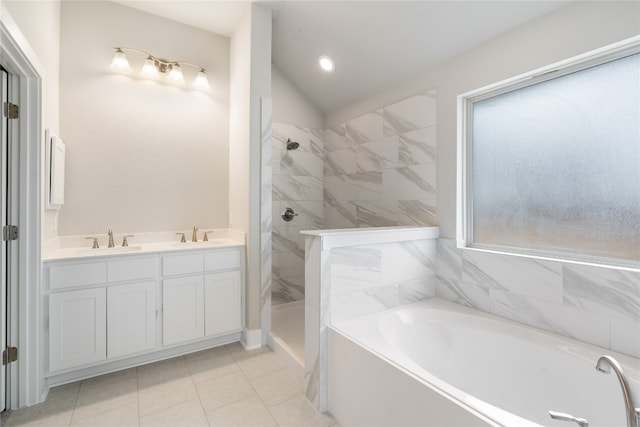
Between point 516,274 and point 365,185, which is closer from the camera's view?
point 516,274

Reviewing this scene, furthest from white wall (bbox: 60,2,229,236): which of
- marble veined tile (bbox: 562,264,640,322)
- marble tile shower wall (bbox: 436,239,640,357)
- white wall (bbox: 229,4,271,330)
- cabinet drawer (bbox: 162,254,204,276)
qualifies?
marble veined tile (bbox: 562,264,640,322)

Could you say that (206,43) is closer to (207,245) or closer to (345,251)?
(207,245)

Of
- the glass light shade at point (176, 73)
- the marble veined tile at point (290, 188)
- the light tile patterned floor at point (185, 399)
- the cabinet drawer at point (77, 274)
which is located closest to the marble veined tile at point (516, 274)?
the light tile patterned floor at point (185, 399)

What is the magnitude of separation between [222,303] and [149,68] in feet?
6.82

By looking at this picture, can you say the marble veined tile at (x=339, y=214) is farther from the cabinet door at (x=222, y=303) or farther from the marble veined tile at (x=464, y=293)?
the cabinet door at (x=222, y=303)

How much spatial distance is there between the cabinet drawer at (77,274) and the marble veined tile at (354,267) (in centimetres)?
156

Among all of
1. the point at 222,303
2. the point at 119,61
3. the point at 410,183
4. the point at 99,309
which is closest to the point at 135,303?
the point at 99,309

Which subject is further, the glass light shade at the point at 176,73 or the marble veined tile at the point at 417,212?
the glass light shade at the point at 176,73

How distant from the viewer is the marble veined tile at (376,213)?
9.10 feet

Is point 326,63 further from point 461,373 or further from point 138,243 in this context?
point 461,373

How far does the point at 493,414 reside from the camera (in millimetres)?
1025

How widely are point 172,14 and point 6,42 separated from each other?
1.56m

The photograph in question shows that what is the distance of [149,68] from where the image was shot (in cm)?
261

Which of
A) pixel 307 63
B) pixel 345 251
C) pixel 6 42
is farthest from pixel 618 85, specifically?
pixel 6 42
